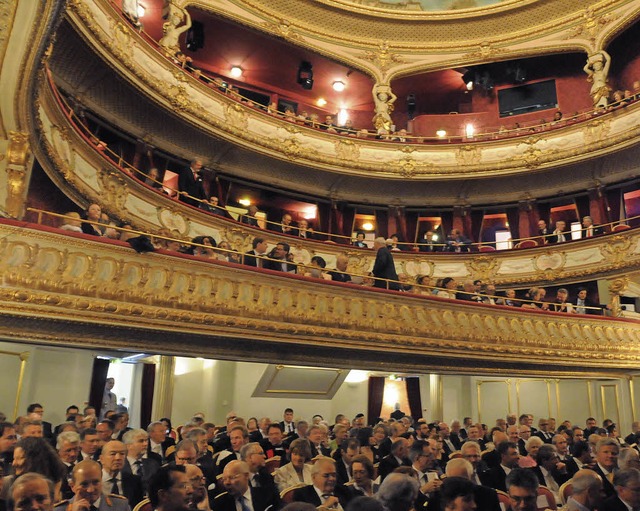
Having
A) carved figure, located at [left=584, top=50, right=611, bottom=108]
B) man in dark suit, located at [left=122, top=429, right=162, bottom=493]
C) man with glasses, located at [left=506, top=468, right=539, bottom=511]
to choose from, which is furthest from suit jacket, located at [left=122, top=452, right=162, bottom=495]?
carved figure, located at [left=584, top=50, right=611, bottom=108]

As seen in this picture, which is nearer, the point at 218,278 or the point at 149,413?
the point at 218,278

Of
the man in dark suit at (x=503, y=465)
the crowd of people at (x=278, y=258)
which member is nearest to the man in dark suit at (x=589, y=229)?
the crowd of people at (x=278, y=258)

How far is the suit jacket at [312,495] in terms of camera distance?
362 cm

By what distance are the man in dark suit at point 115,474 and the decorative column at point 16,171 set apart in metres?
3.96

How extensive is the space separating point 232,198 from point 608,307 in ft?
30.2

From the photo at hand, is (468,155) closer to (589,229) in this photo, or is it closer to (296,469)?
(589,229)

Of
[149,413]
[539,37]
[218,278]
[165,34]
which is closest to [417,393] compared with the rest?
[149,413]

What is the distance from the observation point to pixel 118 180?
30.8 ft

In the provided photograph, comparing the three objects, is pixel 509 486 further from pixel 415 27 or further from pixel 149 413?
pixel 415 27

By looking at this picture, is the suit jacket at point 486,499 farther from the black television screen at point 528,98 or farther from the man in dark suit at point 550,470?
the black television screen at point 528,98

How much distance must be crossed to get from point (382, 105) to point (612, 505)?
50.0ft

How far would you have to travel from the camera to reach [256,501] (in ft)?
12.4

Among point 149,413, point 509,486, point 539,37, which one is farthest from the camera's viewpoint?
point 539,37

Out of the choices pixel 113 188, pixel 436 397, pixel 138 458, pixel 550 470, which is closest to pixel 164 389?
pixel 113 188
